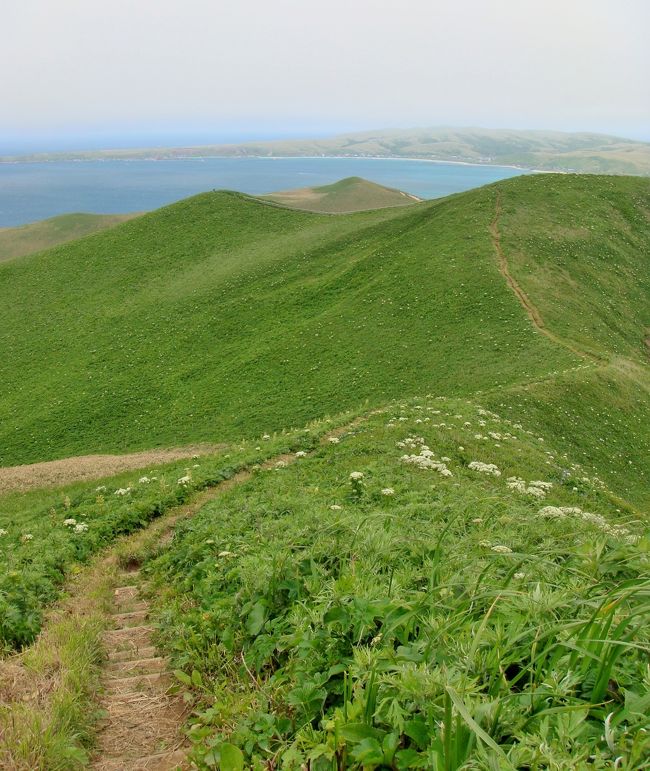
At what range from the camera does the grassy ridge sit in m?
31.9

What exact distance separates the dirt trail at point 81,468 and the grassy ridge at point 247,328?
2.37 m

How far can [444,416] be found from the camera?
67.7 ft

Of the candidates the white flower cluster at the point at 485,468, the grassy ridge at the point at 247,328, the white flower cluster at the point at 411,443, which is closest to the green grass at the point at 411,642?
the white flower cluster at the point at 485,468

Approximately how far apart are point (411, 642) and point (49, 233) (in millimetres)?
108433

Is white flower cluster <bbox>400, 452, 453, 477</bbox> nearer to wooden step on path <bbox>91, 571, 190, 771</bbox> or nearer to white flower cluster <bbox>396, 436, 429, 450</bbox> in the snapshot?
white flower cluster <bbox>396, 436, 429, 450</bbox>

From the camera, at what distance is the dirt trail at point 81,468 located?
25031mm

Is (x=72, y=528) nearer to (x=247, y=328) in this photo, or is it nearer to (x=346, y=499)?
(x=346, y=499)

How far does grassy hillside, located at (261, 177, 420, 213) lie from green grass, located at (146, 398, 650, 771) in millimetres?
78188

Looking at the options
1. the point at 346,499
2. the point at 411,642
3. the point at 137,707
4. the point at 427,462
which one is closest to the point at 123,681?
the point at 137,707

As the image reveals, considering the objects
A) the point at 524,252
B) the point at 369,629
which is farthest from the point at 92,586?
the point at 524,252

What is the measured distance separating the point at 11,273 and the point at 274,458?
5503 centimetres

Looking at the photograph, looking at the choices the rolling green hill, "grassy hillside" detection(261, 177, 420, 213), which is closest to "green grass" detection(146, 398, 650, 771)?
the rolling green hill

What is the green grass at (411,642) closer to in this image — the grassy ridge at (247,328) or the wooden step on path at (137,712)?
the wooden step on path at (137,712)

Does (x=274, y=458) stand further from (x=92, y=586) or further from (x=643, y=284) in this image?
(x=643, y=284)
